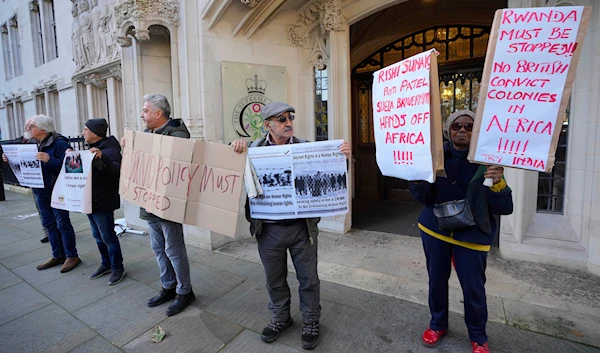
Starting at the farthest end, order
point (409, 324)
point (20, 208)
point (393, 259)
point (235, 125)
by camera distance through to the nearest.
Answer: point (20, 208), point (235, 125), point (393, 259), point (409, 324)

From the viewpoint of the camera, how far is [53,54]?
38.7 feet

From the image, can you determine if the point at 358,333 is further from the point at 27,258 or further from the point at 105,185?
the point at 27,258

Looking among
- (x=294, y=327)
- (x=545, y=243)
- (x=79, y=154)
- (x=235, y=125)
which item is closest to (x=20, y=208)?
(x=79, y=154)

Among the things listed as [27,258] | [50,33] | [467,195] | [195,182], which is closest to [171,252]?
[195,182]

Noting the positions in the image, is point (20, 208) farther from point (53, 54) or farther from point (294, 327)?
point (294, 327)

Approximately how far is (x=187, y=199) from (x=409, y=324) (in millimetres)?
2210

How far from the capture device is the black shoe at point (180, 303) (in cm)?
298

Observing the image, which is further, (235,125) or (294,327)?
(235,125)

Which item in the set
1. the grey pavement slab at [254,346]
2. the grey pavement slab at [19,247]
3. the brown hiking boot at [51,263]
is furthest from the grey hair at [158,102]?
the grey pavement slab at [19,247]

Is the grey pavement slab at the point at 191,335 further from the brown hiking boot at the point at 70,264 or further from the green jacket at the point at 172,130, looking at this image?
the brown hiking boot at the point at 70,264

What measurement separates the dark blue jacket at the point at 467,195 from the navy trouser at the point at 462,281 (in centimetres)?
→ 12

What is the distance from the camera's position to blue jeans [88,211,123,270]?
362 centimetres

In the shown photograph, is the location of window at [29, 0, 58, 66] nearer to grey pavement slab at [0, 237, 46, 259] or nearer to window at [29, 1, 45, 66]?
window at [29, 1, 45, 66]

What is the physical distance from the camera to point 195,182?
258 cm
